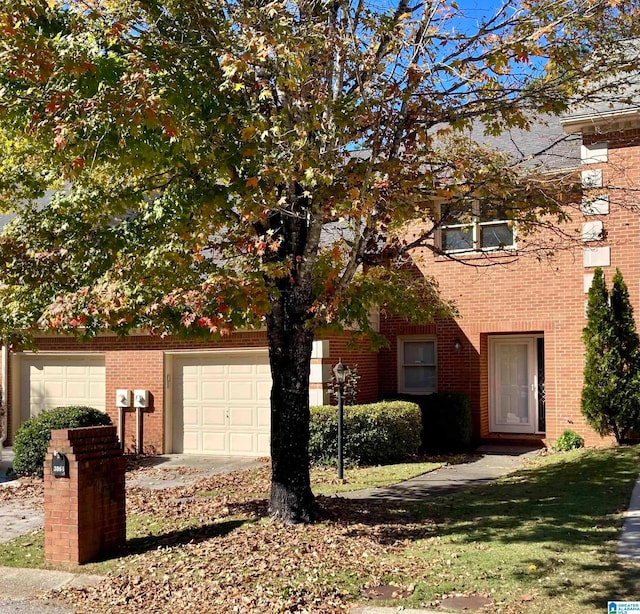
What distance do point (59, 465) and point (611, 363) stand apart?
975 cm

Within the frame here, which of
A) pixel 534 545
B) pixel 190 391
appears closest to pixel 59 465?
pixel 534 545

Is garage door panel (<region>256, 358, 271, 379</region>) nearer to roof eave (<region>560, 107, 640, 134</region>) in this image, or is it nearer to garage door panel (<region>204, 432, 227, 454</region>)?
garage door panel (<region>204, 432, 227, 454</region>)

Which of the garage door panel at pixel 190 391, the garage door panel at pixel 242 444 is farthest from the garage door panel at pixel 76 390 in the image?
the garage door panel at pixel 242 444

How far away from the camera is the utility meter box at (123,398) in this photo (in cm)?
1578

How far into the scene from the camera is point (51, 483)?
772 cm

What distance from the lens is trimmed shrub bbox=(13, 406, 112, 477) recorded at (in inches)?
513

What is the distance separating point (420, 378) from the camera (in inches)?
647

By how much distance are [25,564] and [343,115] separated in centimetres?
573

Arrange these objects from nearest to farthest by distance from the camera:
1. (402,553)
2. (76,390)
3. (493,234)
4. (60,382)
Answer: (402,553) → (493,234) → (76,390) → (60,382)

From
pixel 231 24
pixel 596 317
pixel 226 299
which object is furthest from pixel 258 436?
pixel 231 24

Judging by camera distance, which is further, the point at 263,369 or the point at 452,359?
the point at 452,359

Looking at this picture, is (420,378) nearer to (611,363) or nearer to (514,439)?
(514,439)

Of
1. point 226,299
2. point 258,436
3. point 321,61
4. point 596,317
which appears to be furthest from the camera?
point 258,436

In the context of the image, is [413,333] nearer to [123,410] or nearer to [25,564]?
[123,410]
